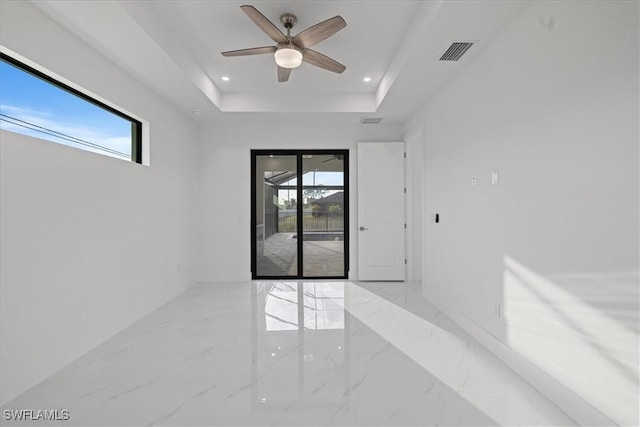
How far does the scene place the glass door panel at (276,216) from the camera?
200 inches

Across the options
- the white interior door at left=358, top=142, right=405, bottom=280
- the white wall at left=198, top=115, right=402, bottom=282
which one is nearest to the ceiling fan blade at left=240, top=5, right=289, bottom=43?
the white wall at left=198, top=115, right=402, bottom=282

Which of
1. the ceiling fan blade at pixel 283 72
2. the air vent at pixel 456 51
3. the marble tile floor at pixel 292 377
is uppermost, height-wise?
the air vent at pixel 456 51

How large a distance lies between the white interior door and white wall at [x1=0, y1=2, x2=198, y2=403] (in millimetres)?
2856

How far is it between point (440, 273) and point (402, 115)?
2.32 meters

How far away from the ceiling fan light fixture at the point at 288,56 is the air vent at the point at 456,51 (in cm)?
127

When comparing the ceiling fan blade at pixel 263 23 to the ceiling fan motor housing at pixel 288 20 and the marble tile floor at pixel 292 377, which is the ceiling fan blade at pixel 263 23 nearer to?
the ceiling fan motor housing at pixel 288 20

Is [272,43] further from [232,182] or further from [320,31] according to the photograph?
[232,182]

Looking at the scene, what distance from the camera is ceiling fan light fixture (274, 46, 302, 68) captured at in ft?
8.23

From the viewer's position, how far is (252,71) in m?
3.60

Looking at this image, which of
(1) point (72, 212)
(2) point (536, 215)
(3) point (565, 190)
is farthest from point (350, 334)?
(1) point (72, 212)

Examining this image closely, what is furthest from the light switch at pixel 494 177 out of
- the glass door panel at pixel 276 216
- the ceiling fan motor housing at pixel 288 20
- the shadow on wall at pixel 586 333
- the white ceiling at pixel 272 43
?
the glass door panel at pixel 276 216

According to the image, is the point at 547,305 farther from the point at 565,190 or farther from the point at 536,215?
the point at 565,190

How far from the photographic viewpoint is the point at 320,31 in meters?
2.32

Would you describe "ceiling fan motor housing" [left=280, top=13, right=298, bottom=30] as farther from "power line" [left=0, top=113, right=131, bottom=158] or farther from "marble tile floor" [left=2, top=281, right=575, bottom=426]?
"marble tile floor" [left=2, top=281, right=575, bottom=426]
